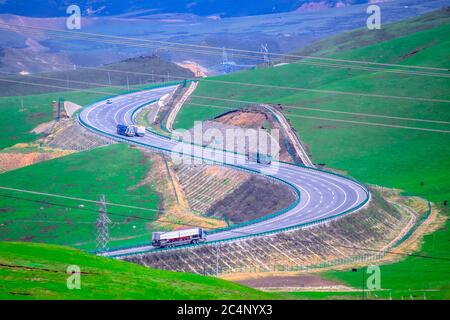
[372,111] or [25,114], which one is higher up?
[25,114]

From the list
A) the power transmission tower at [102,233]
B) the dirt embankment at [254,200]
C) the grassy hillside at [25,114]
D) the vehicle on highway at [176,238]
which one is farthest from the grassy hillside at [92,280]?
the grassy hillside at [25,114]

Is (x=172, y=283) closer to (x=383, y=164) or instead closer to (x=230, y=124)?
(x=383, y=164)

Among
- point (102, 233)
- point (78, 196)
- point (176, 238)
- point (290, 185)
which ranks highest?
point (290, 185)

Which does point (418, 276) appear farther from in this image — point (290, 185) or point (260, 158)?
point (260, 158)

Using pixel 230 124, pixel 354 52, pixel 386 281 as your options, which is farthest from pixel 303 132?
pixel 386 281

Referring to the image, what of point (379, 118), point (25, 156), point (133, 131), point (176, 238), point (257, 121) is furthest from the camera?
point (25, 156)

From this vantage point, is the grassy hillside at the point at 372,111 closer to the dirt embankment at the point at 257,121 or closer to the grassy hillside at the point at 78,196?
the dirt embankment at the point at 257,121

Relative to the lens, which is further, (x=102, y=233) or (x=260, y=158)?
(x=260, y=158)

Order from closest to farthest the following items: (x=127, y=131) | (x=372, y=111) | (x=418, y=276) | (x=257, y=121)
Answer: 1. (x=418, y=276)
2. (x=127, y=131)
3. (x=257, y=121)
4. (x=372, y=111)

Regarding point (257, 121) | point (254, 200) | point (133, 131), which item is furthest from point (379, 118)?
point (254, 200)
